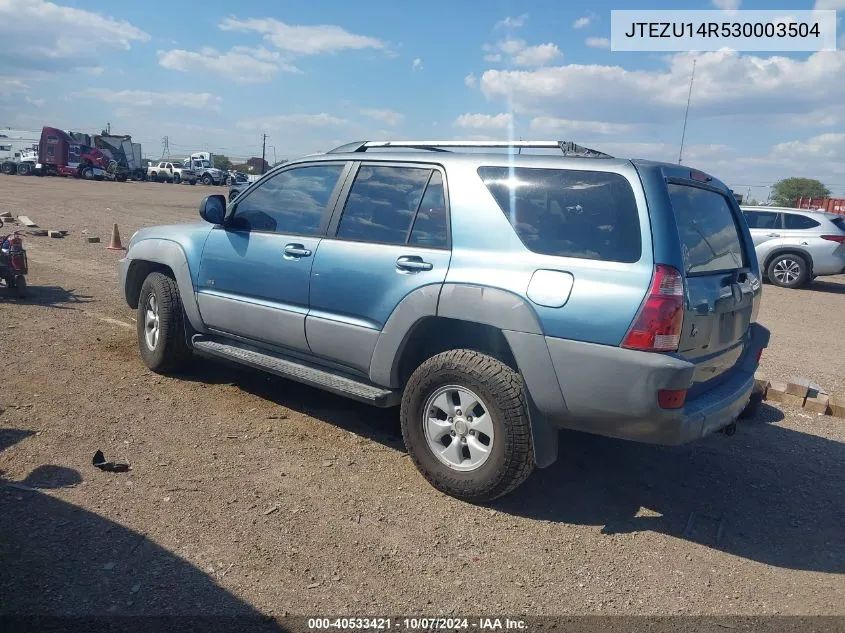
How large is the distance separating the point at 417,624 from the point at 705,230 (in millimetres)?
2551

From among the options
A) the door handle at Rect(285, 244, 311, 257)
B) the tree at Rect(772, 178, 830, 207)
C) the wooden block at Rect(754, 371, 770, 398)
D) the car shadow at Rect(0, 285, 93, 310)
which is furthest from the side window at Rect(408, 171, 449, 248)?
the tree at Rect(772, 178, 830, 207)

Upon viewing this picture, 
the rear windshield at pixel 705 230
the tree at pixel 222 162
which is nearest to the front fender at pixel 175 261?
the rear windshield at pixel 705 230

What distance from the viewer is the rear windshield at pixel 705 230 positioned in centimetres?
354

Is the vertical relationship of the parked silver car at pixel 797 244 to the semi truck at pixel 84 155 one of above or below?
below

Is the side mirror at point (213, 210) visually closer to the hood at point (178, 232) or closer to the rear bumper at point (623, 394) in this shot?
the hood at point (178, 232)

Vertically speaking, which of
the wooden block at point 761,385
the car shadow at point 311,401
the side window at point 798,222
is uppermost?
the side window at point 798,222

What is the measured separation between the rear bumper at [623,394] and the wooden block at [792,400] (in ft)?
8.80

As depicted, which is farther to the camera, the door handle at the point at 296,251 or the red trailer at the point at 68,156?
the red trailer at the point at 68,156

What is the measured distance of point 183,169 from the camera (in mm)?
51688

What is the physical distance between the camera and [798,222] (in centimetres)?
1411

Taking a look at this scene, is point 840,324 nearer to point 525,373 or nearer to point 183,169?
point 525,373

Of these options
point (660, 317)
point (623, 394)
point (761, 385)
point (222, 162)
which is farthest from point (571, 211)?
point (222, 162)

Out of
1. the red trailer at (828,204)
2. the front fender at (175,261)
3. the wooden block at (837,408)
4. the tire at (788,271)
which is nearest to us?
the front fender at (175,261)

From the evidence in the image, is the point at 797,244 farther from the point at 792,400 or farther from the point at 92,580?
the point at 92,580
